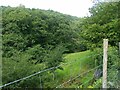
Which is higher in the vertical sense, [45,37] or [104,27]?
[104,27]

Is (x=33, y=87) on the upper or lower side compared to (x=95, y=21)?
lower

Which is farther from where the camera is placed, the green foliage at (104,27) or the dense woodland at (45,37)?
the green foliage at (104,27)

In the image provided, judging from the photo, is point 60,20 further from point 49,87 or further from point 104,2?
point 49,87

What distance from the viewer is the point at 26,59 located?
18.8 feet

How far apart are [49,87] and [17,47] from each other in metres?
3.04

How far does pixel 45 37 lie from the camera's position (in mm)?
9070

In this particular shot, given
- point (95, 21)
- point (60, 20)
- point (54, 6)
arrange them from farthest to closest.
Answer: point (54, 6)
point (60, 20)
point (95, 21)

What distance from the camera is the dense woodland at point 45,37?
519cm

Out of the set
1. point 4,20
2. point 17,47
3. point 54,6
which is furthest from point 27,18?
point 54,6

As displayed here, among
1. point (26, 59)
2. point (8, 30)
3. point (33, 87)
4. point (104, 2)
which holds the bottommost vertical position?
point (33, 87)

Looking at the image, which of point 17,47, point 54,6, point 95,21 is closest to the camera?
point 95,21

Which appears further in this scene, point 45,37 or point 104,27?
point 45,37

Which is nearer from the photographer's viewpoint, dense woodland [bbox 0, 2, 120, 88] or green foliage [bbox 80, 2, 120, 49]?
dense woodland [bbox 0, 2, 120, 88]

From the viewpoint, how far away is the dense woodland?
17.0 feet
